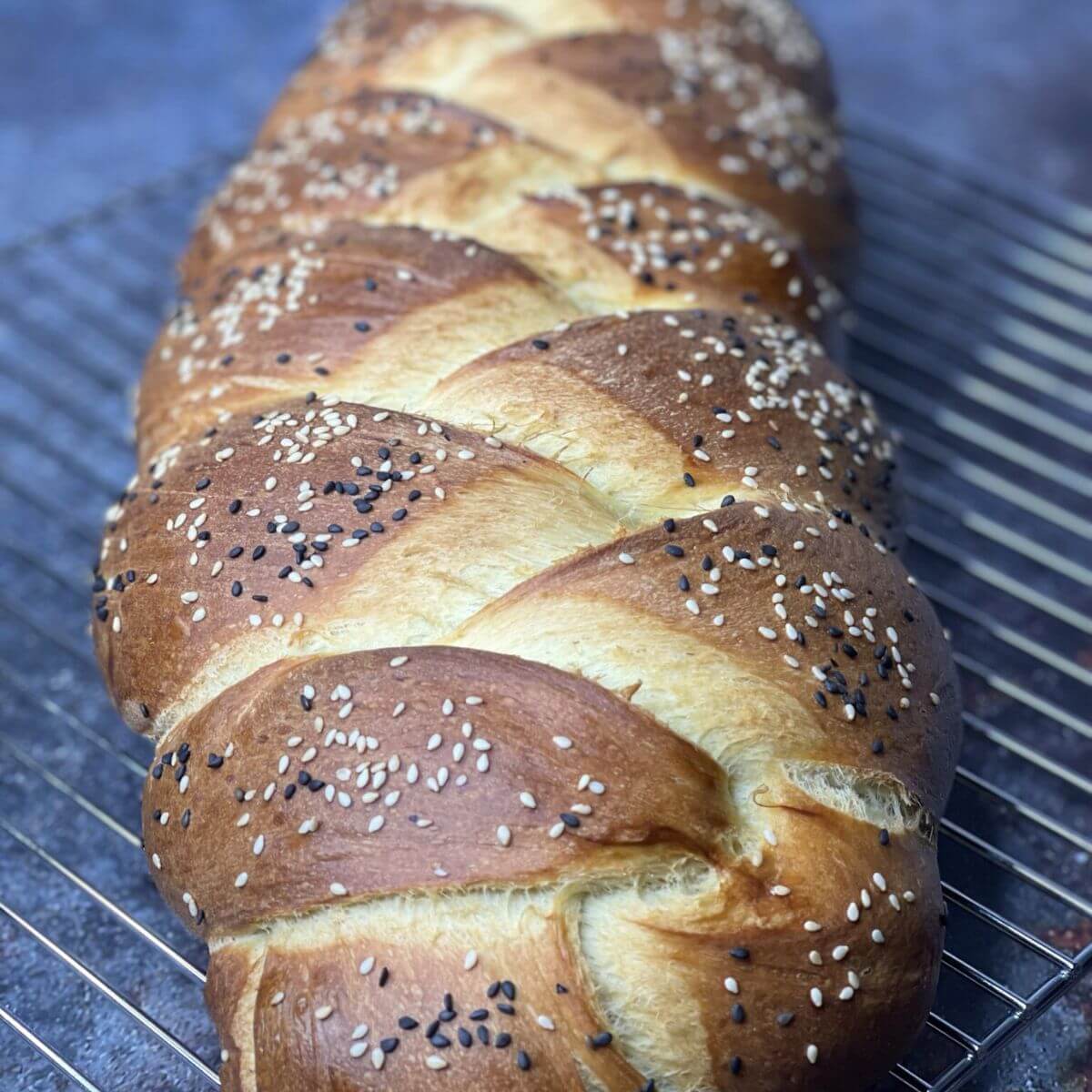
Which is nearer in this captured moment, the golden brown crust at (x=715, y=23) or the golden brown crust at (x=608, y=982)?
the golden brown crust at (x=608, y=982)

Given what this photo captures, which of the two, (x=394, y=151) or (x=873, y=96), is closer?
(x=394, y=151)

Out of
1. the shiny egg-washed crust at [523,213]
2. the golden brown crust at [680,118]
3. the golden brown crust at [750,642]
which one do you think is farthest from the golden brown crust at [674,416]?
the golden brown crust at [680,118]

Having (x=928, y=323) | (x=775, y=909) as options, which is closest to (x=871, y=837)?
(x=775, y=909)

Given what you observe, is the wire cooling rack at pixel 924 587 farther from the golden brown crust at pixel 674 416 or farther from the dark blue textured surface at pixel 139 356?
the golden brown crust at pixel 674 416

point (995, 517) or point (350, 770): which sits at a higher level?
point (350, 770)

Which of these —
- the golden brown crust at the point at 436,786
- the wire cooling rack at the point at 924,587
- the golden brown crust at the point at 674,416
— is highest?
the golden brown crust at the point at 674,416

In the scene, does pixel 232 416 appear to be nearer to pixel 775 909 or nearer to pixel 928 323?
pixel 775 909

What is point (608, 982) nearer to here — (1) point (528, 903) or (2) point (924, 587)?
(1) point (528, 903)
